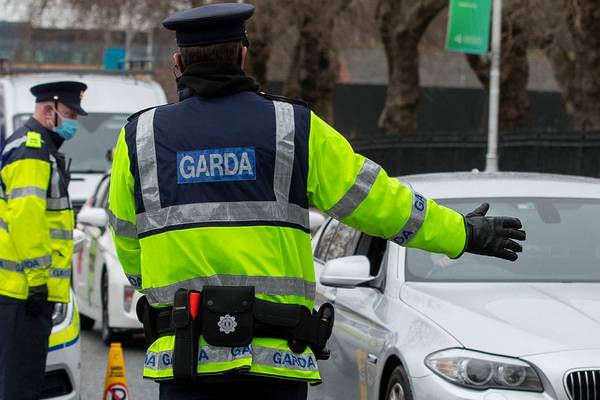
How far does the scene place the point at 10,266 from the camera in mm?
7148

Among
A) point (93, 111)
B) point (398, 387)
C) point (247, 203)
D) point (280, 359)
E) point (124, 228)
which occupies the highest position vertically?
point (247, 203)

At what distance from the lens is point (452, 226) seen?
164 inches

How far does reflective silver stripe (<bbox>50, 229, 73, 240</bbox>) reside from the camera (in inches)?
287

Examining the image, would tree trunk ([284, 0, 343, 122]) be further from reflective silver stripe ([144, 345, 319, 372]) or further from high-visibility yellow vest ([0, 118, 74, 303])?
reflective silver stripe ([144, 345, 319, 372])

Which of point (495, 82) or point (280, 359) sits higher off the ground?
point (280, 359)

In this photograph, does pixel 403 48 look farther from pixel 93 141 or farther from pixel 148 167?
pixel 148 167

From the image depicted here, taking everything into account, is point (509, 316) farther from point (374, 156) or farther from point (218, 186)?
point (374, 156)

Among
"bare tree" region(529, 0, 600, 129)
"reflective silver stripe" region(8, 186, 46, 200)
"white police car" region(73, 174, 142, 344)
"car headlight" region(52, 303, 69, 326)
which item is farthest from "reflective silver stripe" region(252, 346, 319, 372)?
"bare tree" region(529, 0, 600, 129)

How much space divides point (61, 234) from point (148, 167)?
3.32m

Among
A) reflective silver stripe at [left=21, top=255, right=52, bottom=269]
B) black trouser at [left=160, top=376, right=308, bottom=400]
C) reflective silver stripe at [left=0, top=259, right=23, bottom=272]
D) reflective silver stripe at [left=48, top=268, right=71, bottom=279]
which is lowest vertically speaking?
reflective silver stripe at [left=48, top=268, right=71, bottom=279]

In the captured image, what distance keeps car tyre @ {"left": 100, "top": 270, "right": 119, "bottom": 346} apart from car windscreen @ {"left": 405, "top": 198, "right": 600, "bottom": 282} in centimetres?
585

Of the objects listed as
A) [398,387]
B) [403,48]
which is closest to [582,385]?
[398,387]

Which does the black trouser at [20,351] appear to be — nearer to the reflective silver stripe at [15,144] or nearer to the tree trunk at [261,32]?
the reflective silver stripe at [15,144]

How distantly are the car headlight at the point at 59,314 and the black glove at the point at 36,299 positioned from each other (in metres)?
0.84
